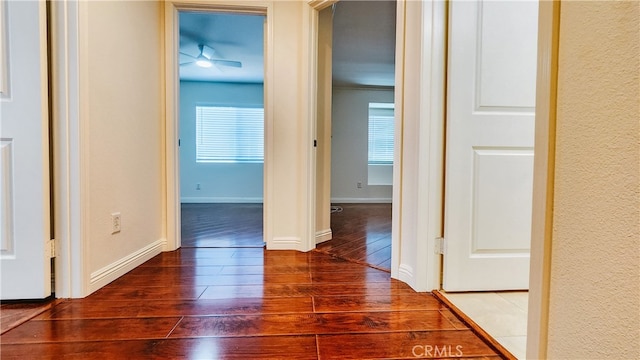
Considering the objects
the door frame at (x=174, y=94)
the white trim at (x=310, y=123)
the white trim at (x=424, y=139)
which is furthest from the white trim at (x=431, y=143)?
the door frame at (x=174, y=94)

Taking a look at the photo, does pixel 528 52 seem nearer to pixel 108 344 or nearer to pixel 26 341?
pixel 108 344

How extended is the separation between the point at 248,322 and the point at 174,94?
6.15 feet

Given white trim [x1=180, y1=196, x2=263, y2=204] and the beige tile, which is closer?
the beige tile

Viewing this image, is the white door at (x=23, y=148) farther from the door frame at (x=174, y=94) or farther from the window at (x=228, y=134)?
the window at (x=228, y=134)

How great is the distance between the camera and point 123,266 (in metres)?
1.86

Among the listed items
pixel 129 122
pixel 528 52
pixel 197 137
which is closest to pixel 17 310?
pixel 129 122

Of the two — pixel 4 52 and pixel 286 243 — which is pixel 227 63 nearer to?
pixel 286 243

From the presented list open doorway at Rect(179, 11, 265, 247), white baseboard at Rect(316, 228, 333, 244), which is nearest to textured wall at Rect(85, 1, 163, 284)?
white baseboard at Rect(316, 228, 333, 244)

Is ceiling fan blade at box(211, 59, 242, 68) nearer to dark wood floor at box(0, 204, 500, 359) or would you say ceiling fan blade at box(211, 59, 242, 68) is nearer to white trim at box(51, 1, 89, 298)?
white trim at box(51, 1, 89, 298)

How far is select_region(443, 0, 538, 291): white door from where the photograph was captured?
1.54 meters

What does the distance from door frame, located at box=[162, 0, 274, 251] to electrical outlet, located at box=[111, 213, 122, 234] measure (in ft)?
1.92

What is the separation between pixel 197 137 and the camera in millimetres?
5602

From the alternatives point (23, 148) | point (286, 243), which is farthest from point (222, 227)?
point (23, 148)

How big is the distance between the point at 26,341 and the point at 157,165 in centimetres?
141
